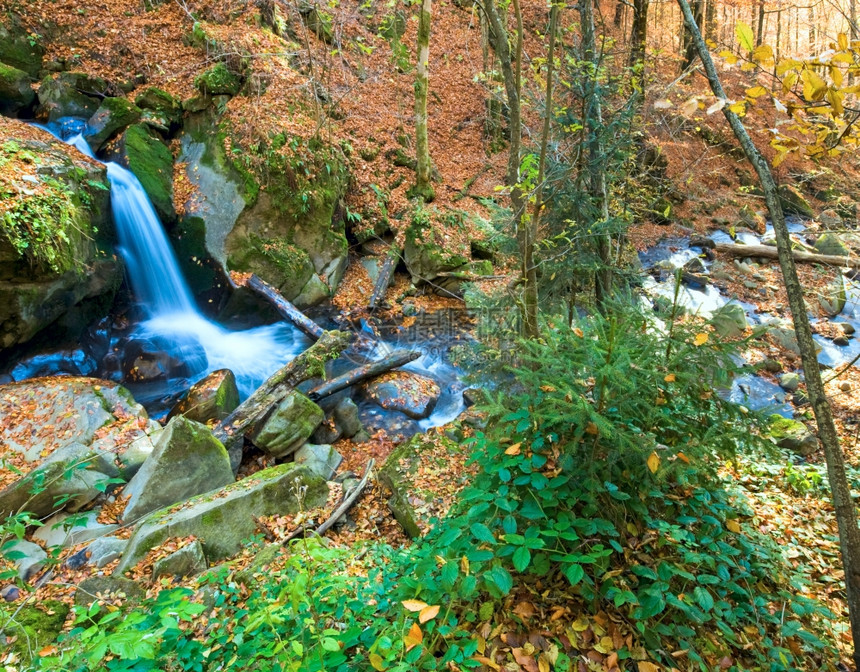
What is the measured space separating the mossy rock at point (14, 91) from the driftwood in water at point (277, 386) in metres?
8.70

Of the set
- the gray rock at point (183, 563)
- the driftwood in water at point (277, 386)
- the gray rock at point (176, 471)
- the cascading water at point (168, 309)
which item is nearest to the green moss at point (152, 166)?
the cascading water at point (168, 309)

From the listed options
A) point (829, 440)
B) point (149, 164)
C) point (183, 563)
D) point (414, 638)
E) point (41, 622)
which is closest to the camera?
point (414, 638)

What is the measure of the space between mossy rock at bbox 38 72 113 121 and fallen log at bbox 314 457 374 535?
33.8 feet

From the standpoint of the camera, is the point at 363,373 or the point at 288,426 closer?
the point at 288,426

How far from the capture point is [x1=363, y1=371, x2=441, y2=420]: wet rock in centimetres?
777

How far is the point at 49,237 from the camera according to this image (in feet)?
22.4

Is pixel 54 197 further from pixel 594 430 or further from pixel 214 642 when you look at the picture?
pixel 594 430

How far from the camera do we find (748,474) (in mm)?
4273

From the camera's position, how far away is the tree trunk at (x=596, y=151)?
227 inches

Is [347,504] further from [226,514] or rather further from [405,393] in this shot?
[405,393]

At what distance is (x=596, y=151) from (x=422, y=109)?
22.6 ft

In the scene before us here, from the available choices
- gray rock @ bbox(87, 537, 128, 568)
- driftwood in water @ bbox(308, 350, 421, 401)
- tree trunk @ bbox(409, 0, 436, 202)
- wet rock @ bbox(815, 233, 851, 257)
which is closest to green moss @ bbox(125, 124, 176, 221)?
driftwood in water @ bbox(308, 350, 421, 401)

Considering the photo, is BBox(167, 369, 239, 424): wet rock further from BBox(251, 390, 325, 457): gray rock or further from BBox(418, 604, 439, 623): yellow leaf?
BBox(418, 604, 439, 623): yellow leaf

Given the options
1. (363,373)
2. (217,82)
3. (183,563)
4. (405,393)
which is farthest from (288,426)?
(217,82)
